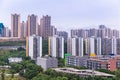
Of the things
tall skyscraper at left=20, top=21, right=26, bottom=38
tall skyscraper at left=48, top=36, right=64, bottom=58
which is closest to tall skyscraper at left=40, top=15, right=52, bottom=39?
tall skyscraper at left=20, top=21, right=26, bottom=38

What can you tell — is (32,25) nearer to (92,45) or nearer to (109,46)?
(92,45)

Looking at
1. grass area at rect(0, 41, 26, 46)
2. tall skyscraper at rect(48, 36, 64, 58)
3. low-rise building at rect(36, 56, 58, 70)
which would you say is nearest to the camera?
low-rise building at rect(36, 56, 58, 70)

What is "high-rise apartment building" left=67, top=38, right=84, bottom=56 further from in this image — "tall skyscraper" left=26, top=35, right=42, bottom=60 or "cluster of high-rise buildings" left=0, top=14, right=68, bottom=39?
"cluster of high-rise buildings" left=0, top=14, right=68, bottom=39

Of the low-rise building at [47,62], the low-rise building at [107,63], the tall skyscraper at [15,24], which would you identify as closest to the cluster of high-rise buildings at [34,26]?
the tall skyscraper at [15,24]

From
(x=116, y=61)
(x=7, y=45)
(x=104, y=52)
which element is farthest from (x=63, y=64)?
(x=7, y=45)

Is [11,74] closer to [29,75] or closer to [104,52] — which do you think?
[29,75]

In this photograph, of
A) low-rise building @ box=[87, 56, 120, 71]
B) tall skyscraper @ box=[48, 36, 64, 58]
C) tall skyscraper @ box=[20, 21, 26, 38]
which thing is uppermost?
tall skyscraper @ box=[20, 21, 26, 38]

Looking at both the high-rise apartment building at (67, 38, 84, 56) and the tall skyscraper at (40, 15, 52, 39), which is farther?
the tall skyscraper at (40, 15, 52, 39)

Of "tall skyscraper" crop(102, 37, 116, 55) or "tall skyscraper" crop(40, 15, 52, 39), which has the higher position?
"tall skyscraper" crop(40, 15, 52, 39)
